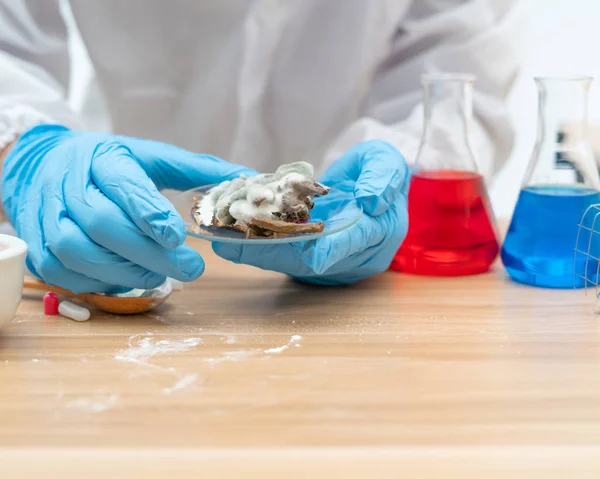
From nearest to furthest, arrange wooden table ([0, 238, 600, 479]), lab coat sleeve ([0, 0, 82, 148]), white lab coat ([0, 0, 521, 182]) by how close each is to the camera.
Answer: wooden table ([0, 238, 600, 479])
lab coat sleeve ([0, 0, 82, 148])
white lab coat ([0, 0, 521, 182])

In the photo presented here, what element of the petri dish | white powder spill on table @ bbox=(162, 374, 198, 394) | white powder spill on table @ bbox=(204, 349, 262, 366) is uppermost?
the petri dish

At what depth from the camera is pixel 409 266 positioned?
44.3 inches

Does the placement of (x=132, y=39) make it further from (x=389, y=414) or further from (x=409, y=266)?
(x=389, y=414)

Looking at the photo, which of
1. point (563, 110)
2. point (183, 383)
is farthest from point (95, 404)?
point (563, 110)

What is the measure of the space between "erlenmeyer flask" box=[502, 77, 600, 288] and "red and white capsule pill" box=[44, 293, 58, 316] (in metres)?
0.62

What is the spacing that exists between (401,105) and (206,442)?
105 cm

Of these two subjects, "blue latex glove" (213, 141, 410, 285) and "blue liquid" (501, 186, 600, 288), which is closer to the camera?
"blue latex glove" (213, 141, 410, 285)

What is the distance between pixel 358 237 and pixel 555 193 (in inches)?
11.9

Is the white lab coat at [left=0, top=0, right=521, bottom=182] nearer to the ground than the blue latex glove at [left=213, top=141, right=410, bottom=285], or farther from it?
farther from it

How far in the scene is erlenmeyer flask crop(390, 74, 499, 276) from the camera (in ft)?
3.54

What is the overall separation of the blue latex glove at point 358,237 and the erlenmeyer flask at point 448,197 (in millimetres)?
A: 49

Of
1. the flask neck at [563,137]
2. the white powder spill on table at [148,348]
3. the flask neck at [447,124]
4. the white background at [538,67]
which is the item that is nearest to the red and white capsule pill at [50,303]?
the white powder spill on table at [148,348]

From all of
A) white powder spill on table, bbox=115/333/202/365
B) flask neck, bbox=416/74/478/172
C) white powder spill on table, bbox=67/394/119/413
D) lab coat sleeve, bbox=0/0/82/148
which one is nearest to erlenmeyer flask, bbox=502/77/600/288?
flask neck, bbox=416/74/478/172

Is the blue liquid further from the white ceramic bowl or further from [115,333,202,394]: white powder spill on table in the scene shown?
the white ceramic bowl
